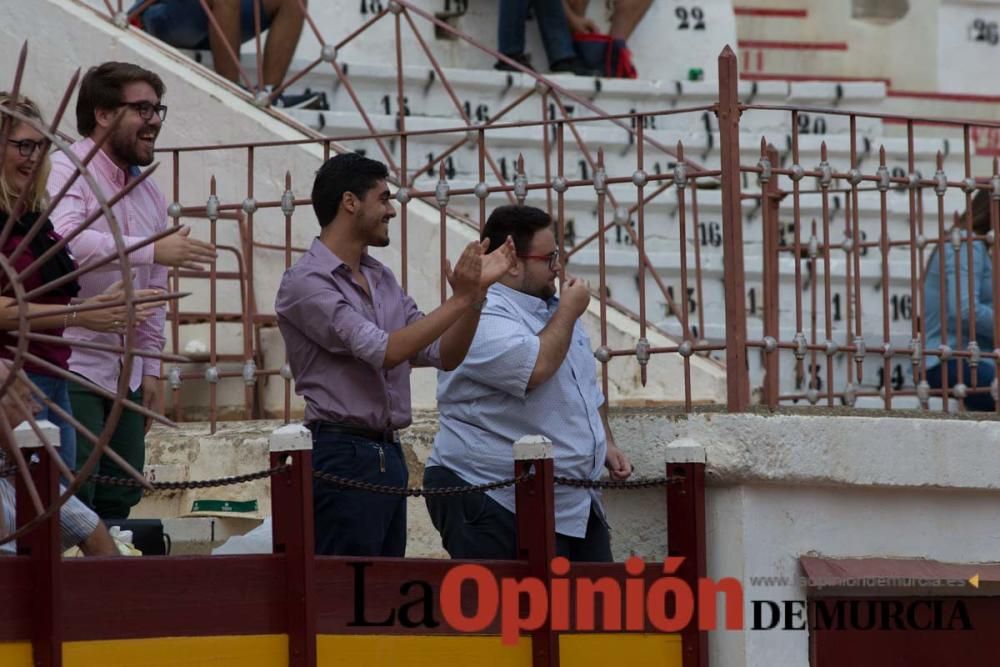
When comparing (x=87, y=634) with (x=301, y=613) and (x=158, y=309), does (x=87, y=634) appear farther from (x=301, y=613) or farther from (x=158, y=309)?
(x=158, y=309)

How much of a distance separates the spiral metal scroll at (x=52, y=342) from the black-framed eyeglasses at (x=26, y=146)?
23cm

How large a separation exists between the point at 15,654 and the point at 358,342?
122cm

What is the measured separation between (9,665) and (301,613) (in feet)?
2.48

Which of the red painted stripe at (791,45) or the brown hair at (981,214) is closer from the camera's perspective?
the brown hair at (981,214)

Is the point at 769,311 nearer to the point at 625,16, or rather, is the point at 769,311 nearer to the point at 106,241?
the point at 106,241

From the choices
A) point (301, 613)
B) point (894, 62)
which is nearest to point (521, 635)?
point (301, 613)

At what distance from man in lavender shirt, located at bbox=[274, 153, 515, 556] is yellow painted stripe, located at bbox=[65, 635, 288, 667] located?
415mm

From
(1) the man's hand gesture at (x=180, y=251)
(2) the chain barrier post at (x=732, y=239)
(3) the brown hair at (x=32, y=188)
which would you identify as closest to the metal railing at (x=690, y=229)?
(2) the chain barrier post at (x=732, y=239)

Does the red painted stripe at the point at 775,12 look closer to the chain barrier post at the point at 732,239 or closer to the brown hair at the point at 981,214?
the brown hair at the point at 981,214

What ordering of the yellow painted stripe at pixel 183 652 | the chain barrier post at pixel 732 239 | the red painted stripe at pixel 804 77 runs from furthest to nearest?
the red painted stripe at pixel 804 77
the chain barrier post at pixel 732 239
the yellow painted stripe at pixel 183 652

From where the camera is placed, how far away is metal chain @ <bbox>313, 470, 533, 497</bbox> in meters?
5.20

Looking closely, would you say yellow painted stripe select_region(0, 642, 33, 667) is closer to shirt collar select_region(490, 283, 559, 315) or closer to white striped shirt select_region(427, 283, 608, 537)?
white striped shirt select_region(427, 283, 608, 537)

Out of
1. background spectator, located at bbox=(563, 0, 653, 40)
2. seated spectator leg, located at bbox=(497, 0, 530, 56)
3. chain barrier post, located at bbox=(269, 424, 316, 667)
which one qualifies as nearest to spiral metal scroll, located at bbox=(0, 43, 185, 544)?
chain barrier post, located at bbox=(269, 424, 316, 667)

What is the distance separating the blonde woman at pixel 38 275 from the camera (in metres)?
4.74
